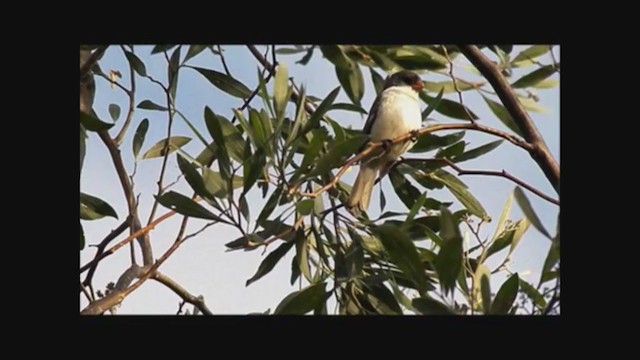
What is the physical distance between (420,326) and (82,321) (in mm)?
528

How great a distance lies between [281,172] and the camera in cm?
187

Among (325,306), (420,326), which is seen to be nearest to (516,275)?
(420,326)

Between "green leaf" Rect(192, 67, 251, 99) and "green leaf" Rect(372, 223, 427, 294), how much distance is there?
714 millimetres

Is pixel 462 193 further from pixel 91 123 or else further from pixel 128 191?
pixel 91 123

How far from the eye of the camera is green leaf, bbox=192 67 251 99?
2.28m

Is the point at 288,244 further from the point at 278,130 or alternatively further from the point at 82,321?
the point at 82,321

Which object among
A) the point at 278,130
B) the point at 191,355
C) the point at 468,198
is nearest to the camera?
the point at 191,355

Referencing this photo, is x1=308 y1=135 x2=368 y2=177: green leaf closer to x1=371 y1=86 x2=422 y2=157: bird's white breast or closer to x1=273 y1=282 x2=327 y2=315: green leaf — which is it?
x1=273 y1=282 x2=327 y2=315: green leaf

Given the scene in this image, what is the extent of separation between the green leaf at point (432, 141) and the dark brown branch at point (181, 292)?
2.46ft

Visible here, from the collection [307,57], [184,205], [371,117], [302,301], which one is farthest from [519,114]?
[371,117]

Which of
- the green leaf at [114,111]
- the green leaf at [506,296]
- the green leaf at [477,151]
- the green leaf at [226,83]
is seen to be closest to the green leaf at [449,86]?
the green leaf at [477,151]

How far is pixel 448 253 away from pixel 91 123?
72 centimetres

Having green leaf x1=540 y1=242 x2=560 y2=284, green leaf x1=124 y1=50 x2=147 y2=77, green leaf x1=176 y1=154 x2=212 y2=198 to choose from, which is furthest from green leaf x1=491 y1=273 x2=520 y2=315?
green leaf x1=124 y1=50 x2=147 y2=77

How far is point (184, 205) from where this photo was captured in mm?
1883
